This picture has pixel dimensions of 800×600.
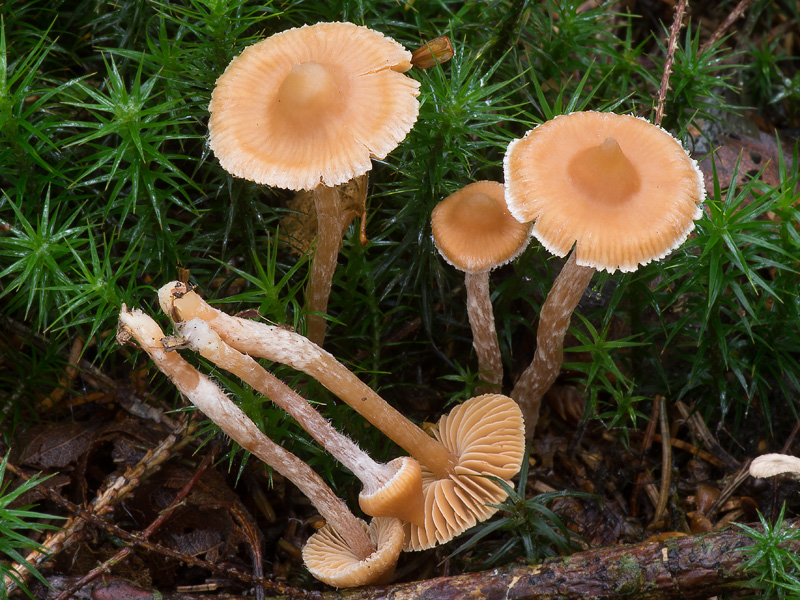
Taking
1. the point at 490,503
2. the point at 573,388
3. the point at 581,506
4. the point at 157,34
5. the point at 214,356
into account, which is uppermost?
the point at 157,34

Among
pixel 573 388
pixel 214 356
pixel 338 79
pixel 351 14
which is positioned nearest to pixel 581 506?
pixel 573 388

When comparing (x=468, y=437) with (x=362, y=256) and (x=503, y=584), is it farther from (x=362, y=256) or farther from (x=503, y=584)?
(x=362, y=256)

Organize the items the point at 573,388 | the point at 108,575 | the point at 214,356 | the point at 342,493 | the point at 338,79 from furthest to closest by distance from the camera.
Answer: the point at 573,388 → the point at 342,493 → the point at 108,575 → the point at 338,79 → the point at 214,356

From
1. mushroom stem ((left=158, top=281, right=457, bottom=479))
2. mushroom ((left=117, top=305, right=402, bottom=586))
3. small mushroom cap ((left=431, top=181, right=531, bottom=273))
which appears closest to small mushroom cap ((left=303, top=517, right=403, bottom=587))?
mushroom ((left=117, top=305, right=402, bottom=586))

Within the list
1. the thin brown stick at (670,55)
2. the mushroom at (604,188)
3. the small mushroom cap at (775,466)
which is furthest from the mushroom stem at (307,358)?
the thin brown stick at (670,55)

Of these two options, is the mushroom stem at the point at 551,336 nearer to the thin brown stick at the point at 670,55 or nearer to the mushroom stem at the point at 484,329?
the mushroom stem at the point at 484,329

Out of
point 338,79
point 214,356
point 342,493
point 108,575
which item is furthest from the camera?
point 342,493
